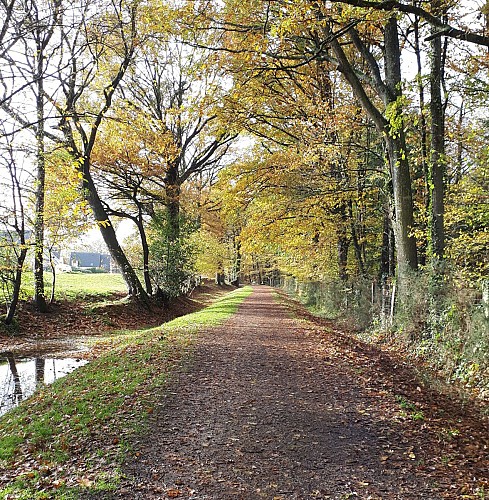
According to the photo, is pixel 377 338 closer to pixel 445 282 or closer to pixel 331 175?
pixel 445 282

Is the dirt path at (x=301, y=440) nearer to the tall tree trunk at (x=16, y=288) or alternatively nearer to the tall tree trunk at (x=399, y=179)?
the tall tree trunk at (x=399, y=179)

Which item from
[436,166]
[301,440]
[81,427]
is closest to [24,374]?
[81,427]

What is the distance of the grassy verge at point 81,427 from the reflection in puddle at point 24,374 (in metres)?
0.68

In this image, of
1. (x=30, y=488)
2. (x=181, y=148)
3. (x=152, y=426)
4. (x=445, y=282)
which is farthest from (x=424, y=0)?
(x=181, y=148)

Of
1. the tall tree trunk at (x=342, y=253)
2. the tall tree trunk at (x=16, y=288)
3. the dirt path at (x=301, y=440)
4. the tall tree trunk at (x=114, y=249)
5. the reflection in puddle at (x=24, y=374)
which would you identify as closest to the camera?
the dirt path at (x=301, y=440)

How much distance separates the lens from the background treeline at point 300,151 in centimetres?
913

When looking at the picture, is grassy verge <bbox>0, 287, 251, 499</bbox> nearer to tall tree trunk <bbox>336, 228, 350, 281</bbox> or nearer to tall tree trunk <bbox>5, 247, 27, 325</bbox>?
tall tree trunk <bbox>5, 247, 27, 325</bbox>

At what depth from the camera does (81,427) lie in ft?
17.5

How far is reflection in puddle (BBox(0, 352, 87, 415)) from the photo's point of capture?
7.90 metres

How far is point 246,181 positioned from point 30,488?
41.2ft

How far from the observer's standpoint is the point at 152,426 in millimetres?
5344

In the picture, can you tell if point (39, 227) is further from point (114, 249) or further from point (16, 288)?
point (114, 249)

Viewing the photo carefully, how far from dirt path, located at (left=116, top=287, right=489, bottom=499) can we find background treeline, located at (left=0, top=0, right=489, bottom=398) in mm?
1948

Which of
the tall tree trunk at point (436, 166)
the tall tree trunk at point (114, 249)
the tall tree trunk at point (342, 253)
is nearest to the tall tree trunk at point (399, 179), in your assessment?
the tall tree trunk at point (436, 166)
